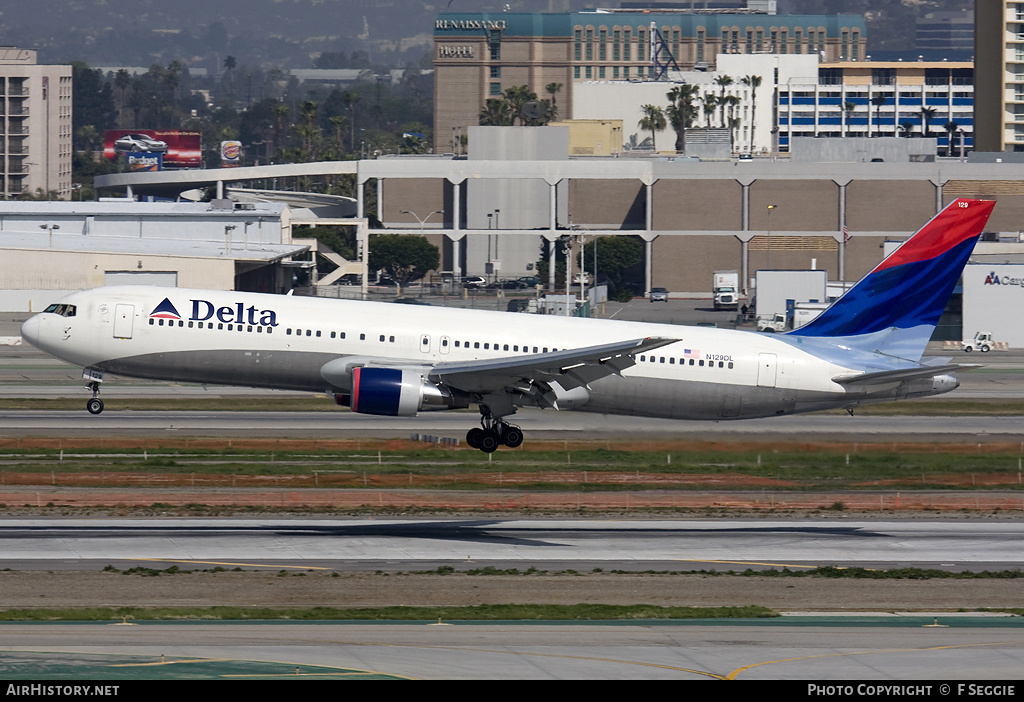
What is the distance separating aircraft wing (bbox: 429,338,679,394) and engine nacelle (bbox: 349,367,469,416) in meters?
0.57

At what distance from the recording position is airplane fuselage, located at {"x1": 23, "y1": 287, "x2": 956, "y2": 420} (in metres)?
45.5

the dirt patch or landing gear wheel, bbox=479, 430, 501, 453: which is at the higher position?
landing gear wheel, bbox=479, 430, 501, 453

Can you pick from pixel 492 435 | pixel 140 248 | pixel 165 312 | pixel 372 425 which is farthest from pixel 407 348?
pixel 140 248

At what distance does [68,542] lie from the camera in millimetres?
41844

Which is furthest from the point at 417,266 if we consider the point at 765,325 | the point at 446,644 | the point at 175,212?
the point at 446,644

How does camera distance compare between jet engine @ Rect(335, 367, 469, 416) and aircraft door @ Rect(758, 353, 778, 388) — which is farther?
aircraft door @ Rect(758, 353, 778, 388)

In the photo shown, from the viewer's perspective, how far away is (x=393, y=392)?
42.9 m

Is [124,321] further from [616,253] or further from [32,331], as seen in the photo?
[616,253]

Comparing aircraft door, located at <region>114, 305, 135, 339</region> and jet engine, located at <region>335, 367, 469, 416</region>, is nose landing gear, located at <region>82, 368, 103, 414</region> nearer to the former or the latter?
aircraft door, located at <region>114, 305, 135, 339</region>

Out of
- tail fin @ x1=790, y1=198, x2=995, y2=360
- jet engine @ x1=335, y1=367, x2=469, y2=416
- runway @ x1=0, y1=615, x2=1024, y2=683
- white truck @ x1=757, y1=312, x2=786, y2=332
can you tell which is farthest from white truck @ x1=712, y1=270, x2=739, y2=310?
runway @ x1=0, y1=615, x2=1024, y2=683

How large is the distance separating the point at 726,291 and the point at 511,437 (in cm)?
10653

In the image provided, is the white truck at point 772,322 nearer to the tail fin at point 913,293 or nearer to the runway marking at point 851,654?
the tail fin at point 913,293
